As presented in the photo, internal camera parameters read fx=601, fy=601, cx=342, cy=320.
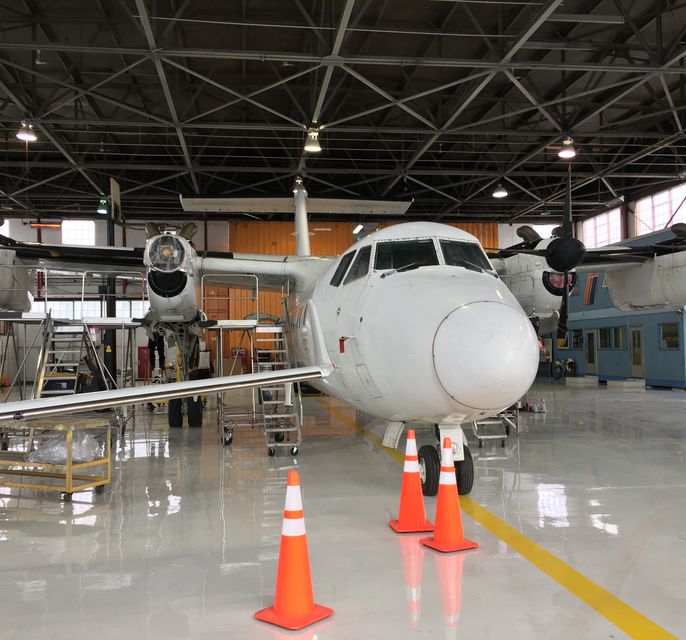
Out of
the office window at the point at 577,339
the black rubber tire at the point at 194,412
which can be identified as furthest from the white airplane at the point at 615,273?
the office window at the point at 577,339

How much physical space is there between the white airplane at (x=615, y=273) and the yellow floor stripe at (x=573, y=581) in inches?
319

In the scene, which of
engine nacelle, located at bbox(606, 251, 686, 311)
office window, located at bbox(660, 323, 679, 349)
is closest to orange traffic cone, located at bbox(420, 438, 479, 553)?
engine nacelle, located at bbox(606, 251, 686, 311)

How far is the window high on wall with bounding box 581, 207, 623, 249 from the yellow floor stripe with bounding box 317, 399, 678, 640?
28.4 meters

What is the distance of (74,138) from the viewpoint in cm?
2266

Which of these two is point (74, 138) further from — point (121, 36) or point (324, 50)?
point (324, 50)

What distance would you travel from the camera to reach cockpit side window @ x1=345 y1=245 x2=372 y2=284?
7402 mm

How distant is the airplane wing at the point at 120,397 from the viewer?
4.39 m

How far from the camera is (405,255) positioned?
719cm

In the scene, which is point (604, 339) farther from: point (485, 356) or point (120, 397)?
point (120, 397)

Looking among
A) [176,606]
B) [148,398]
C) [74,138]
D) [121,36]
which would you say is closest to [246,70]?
[121,36]

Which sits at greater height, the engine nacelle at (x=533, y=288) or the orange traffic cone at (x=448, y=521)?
the engine nacelle at (x=533, y=288)

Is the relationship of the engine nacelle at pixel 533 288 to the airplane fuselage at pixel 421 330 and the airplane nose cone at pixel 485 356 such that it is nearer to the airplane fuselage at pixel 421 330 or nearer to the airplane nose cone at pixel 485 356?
the airplane fuselage at pixel 421 330

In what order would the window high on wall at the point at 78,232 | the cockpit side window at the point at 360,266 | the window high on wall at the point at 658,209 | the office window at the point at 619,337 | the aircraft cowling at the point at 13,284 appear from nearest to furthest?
the cockpit side window at the point at 360,266 → the aircraft cowling at the point at 13,284 → the office window at the point at 619,337 → the window high on wall at the point at 658,209 → the window high on wall at the point at 78,232

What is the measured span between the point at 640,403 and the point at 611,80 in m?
9.61
